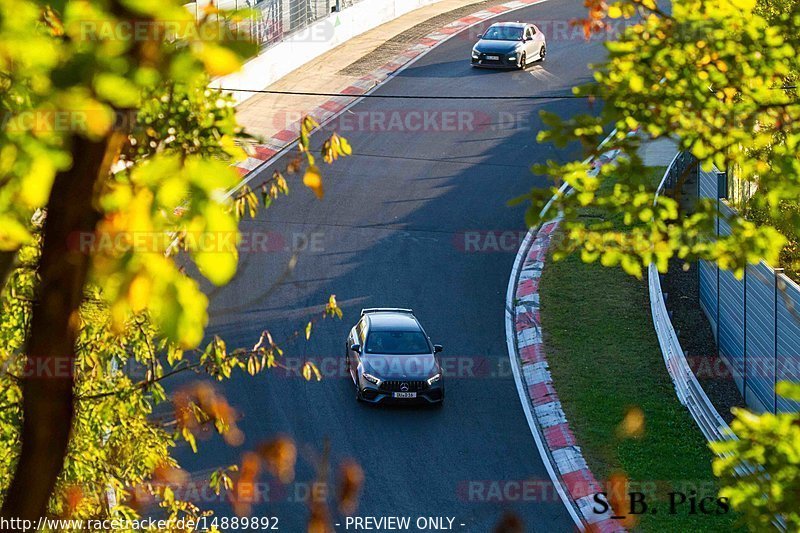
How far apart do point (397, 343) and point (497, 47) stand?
18.1m

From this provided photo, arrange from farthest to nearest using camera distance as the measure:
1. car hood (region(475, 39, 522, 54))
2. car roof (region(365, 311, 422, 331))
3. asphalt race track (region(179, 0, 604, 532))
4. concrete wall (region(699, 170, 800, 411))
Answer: car hood (region(475, 39, 522, 54))
car roof (region(365, 311, 422, 331))
asphalt race track (region(179, 0, 604, 532))
concrete wall (region(699, 170, 800, 411))

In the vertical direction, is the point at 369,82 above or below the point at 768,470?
below

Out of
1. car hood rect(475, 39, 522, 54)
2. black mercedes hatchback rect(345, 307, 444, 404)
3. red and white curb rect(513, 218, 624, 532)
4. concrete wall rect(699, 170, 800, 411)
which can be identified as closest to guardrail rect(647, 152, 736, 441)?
concrete wall rect(699, 170, 800, 411)

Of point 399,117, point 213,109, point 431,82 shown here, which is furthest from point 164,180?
point 431,82

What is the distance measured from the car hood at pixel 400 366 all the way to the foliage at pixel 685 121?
1132 centimetres

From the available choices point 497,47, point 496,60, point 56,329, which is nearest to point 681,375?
point 56,329

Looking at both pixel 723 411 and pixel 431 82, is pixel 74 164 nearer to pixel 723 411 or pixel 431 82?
pixel 723 411

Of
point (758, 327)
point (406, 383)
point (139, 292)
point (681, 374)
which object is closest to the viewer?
point (139, 292)

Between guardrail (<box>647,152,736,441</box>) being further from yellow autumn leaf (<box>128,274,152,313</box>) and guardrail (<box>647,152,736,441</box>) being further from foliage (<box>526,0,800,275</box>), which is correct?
yellow autumn leaf (<box>128,274,152,313</box>)

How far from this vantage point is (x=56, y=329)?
14.0 feet

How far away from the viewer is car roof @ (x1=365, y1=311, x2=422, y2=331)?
20406 mm

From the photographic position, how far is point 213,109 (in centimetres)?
657

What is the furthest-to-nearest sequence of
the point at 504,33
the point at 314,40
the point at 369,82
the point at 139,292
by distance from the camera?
1. the point at 314,40
2. the point at 504,33
3. the point at 369,82
4. the point at 139,292

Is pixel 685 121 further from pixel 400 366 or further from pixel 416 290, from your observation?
pixel 416 290
